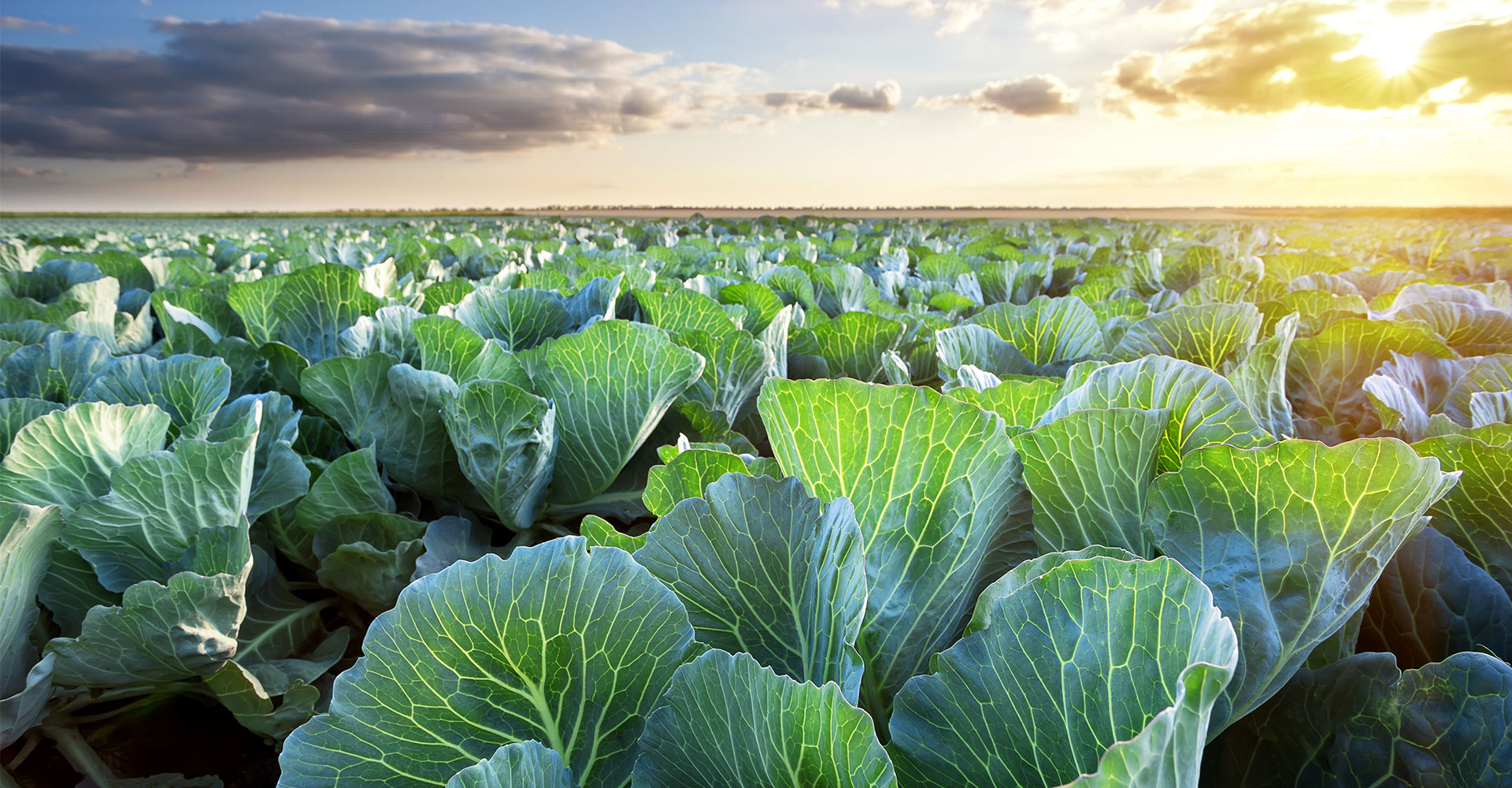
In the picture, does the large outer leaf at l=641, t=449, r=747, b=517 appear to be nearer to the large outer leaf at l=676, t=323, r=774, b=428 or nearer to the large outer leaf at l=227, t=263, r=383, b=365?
the large outer leaf at l=676, t=323, r=774, b=428

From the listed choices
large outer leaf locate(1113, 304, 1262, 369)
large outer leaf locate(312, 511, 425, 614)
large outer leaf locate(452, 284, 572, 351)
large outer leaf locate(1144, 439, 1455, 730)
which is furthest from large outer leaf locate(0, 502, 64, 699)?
large outer leaf locate(1113, 304, 1262, 369)

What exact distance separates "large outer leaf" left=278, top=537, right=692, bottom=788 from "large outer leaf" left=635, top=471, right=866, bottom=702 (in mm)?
79

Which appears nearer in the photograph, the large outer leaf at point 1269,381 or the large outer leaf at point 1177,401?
the large outer leaf at point 1177,401

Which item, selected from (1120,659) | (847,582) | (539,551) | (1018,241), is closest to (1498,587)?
(1120,659)


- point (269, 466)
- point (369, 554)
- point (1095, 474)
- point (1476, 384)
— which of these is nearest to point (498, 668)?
point (1095, 474)

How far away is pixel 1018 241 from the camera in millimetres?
8195

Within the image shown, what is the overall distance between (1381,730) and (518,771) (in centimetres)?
81

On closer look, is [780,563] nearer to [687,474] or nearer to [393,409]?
[687,474]

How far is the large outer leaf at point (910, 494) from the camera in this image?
851 millimetres

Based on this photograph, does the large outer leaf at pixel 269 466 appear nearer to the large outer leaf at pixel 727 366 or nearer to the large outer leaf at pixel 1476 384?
the large outer leaf at pixel 727 366

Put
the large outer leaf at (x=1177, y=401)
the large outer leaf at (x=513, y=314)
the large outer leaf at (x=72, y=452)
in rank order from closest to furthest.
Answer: the large outer leaf at (x=1177, y=401), the large outer leaf at (x=72, y=452), the large outer leaf at (x=513, y=314)

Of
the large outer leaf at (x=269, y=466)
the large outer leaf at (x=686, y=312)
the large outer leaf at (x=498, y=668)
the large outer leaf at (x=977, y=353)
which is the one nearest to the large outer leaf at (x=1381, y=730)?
the large outer leaf at (x=498, y=668)

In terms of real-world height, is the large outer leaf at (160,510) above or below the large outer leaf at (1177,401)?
below

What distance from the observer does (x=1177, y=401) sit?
988 millimetres
